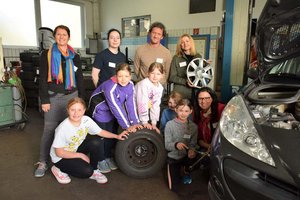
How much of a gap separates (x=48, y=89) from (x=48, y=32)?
328cm

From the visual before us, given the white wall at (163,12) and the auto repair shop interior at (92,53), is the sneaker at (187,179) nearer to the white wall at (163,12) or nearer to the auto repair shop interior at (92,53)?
the auto repair shop interior at (92,53)

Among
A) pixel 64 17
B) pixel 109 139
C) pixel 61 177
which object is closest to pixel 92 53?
pixel 64 17

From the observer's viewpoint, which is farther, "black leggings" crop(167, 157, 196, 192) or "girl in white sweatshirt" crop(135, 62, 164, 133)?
"girl in white sweatshirt" crop(135, 62, 164, 133)

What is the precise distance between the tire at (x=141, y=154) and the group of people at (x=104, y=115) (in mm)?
67

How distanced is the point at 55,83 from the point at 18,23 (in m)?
5.34

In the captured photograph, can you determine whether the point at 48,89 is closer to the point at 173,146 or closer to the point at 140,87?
the point at 140,87

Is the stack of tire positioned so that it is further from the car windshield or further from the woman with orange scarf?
the car windshield

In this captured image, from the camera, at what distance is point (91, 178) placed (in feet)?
7.77

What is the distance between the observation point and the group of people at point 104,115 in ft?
7.37

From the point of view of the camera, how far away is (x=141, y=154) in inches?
94.1

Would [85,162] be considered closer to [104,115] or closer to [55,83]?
[104,115]

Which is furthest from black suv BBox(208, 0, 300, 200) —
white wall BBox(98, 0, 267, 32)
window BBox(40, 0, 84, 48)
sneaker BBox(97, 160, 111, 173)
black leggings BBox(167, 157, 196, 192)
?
window BBox(40, 0, 84, 48)

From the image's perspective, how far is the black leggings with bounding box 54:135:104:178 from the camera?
2.22m

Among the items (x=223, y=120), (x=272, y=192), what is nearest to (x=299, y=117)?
(x=223, y=120)
